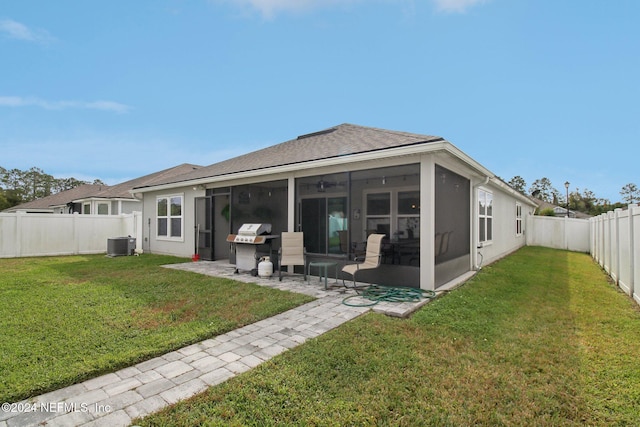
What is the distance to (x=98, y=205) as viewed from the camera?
737 inches

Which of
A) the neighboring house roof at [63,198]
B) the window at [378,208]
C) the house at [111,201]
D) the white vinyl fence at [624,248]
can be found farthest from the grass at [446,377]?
the neighboring house roof at [63,198]

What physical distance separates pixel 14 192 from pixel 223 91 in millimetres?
38250

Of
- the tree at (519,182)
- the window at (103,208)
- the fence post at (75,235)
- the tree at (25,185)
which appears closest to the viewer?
the fence post at (75,235)

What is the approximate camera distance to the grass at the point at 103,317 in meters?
2.72

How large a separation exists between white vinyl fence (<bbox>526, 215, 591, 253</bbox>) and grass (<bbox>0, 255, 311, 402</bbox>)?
16670 millimetres

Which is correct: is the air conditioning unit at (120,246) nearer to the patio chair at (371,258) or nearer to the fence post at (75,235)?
the fence post at (75,235)

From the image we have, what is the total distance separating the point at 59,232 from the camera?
11594 mm

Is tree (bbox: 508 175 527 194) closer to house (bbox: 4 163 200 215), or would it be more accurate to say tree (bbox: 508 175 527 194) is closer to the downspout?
house (bbox: 4 163 200 215)

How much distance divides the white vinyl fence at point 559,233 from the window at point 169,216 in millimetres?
17910

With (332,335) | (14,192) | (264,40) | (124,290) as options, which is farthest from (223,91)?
(14,192)

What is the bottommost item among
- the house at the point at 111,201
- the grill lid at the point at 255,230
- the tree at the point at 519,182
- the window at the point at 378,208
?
the grill lid at the point at 255,230

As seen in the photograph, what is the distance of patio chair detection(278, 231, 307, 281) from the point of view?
265 inches

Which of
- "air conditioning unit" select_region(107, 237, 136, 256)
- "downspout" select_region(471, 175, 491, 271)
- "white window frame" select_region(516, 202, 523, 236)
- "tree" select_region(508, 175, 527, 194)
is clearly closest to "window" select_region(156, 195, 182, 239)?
"air conditioning unit" select_region(107, 237, 136, 256)

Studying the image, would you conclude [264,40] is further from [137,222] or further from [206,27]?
[137,222]
